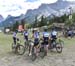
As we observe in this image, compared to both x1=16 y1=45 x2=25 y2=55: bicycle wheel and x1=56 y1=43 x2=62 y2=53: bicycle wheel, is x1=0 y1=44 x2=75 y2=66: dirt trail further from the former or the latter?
x1=56 y1=43 x2=62 y2=53: bicycle wheel

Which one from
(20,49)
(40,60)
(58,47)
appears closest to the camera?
(40,60)

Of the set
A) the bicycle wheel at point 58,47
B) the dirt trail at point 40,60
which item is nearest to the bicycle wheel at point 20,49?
the dirt trail at point 40,60

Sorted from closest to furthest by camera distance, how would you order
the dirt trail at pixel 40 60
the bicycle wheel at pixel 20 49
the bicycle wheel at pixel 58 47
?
the dirt trail at pixel 40 60 → the bicycle wheel at pixel 20 49 → the bicycle wheel at pixel 58 47

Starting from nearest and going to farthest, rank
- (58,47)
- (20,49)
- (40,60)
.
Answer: (40,60)
(20,49)
(58,47)

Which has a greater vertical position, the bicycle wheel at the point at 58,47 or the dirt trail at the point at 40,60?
the bicycle wheel at the point at 58,47

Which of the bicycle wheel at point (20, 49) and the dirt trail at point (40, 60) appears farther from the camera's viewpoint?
the bicycle wheel at point (20, 49)

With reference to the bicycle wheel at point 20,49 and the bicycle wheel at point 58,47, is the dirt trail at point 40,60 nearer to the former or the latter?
the bicycle wheel at point 20,49

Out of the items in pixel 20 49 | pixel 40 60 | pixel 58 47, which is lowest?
pixel 40 60

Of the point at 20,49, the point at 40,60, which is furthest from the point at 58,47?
the point at 40,60

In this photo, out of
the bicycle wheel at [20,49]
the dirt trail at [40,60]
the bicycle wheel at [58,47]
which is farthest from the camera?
the bicycle wheel at [58,47]

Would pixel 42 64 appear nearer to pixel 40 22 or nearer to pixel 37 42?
pixel 37 42

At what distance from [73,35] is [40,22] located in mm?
43414

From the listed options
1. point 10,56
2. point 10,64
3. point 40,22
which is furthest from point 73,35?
point 40,22

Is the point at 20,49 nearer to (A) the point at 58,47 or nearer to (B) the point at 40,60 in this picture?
(A) the point at 58,47
